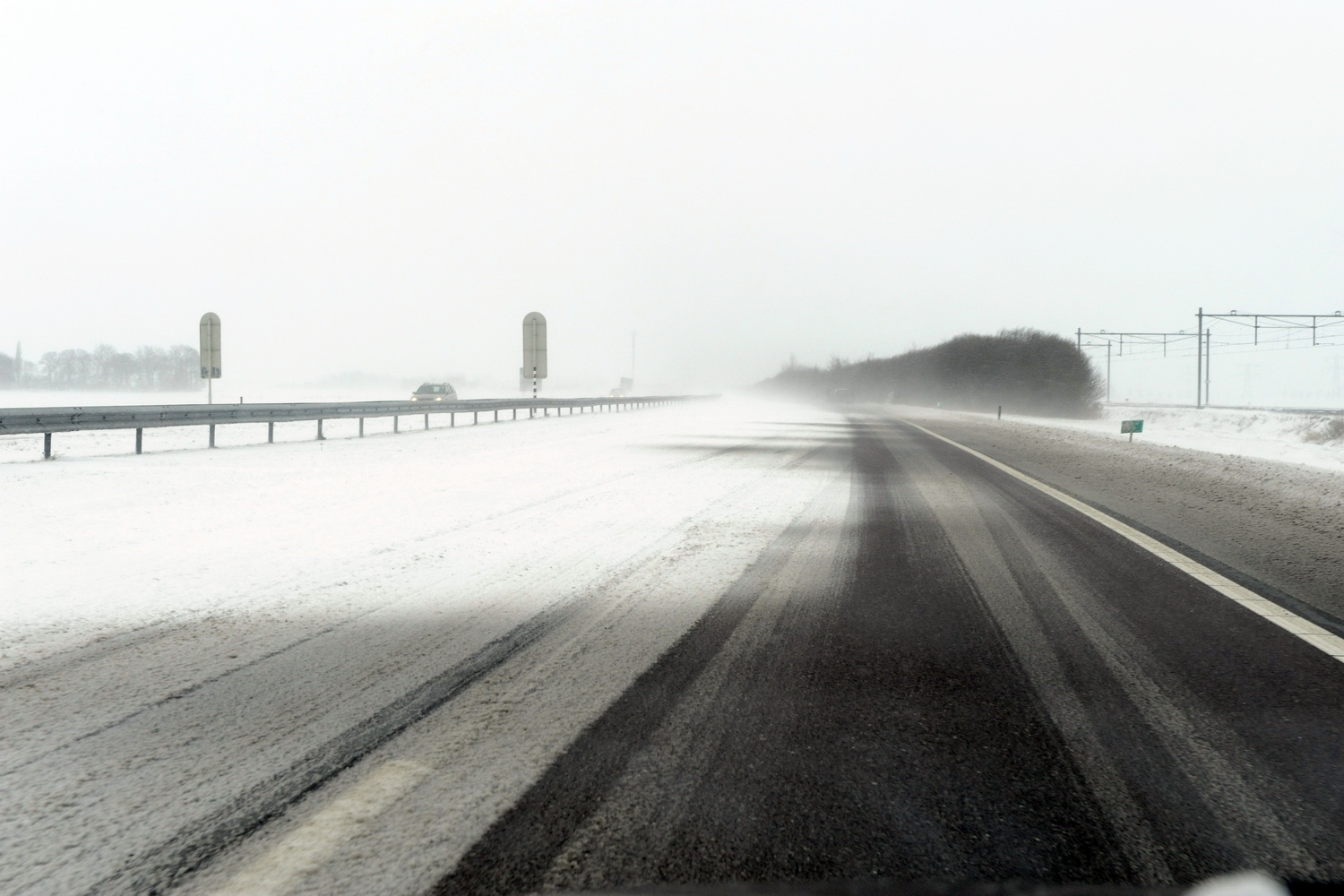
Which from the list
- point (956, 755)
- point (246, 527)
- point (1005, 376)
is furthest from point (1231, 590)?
point (1005, 376)

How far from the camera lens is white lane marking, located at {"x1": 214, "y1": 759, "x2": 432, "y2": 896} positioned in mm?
2273

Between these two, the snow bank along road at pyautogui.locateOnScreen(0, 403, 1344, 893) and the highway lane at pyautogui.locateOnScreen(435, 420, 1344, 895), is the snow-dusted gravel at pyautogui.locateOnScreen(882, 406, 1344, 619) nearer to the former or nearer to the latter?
the snow bank along road at pyautogui.locateOnScreen(0, 403, 1344, 893)

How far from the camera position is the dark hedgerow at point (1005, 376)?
64.6 m

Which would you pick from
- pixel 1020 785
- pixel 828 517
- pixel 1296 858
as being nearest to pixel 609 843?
pixel 1020 785

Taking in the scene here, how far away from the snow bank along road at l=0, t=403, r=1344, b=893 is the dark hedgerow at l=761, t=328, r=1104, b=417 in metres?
61.5

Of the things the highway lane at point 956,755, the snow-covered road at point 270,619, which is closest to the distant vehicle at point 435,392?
the snow-covered road at point 270,619

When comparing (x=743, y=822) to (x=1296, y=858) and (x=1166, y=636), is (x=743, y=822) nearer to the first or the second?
(x=1296, y=858)

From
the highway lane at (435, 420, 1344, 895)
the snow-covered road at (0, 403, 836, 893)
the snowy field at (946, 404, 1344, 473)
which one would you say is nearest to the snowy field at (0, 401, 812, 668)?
the snow-covered road at (0, 403, 836, 893)

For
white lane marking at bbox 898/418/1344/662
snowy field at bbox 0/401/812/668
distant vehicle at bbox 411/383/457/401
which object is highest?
distant vehicle at bbox 411/383/457/401

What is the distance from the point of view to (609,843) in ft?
8.11

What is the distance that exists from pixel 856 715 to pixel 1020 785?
80cm

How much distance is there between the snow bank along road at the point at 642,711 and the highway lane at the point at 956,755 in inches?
0.6

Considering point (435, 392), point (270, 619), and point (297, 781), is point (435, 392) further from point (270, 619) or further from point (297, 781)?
point (297, 781)

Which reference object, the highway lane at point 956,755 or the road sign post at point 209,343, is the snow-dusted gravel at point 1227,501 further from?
the road sign post at point 209,343
